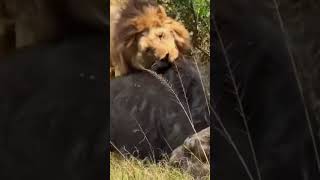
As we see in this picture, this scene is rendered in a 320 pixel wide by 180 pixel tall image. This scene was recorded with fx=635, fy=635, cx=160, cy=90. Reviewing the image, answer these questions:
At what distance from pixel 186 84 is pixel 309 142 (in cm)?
76

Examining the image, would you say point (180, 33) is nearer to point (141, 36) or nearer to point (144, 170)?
point (141, 36)

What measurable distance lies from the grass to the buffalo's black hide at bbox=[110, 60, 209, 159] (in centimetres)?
5

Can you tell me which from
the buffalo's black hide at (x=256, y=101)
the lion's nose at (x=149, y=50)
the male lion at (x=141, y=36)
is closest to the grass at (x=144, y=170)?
the buffalo's black hide at (x=256, y=101)

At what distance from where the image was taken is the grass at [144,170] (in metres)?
3.62

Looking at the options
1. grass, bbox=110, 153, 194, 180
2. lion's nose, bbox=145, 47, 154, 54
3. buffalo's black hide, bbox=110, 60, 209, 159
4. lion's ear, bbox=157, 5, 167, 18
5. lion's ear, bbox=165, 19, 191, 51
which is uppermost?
lion's ear, bbox=157, 5, 167, 18

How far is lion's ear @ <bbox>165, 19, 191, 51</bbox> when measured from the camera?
3643mm

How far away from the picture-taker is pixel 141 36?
3707 mm

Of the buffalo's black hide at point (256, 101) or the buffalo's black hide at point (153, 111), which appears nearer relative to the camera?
the buffalo's black hide at point (256, 101)
